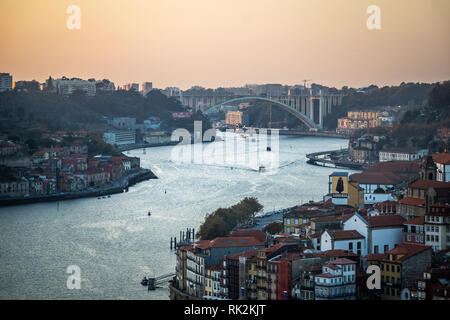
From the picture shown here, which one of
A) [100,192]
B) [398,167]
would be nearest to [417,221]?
[398,167]

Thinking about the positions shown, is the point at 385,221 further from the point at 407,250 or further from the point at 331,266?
the point at 331,266

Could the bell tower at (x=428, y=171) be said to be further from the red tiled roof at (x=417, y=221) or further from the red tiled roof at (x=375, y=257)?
the red tiled roof at (x=375, y=257)

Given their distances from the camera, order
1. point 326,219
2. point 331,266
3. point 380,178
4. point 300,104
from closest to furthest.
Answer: point 331,266, point 326,219, point 380,178, point 300,104

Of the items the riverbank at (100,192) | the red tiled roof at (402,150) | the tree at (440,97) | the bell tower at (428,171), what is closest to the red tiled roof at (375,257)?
the bell tower at (428,171)

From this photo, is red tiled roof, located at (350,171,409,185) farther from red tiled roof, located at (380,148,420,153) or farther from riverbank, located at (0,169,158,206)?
red tiled roof, located at (380,148,420,153)

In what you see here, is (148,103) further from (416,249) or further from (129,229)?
(416,249)

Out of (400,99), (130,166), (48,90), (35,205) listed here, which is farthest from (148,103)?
(35,205)
